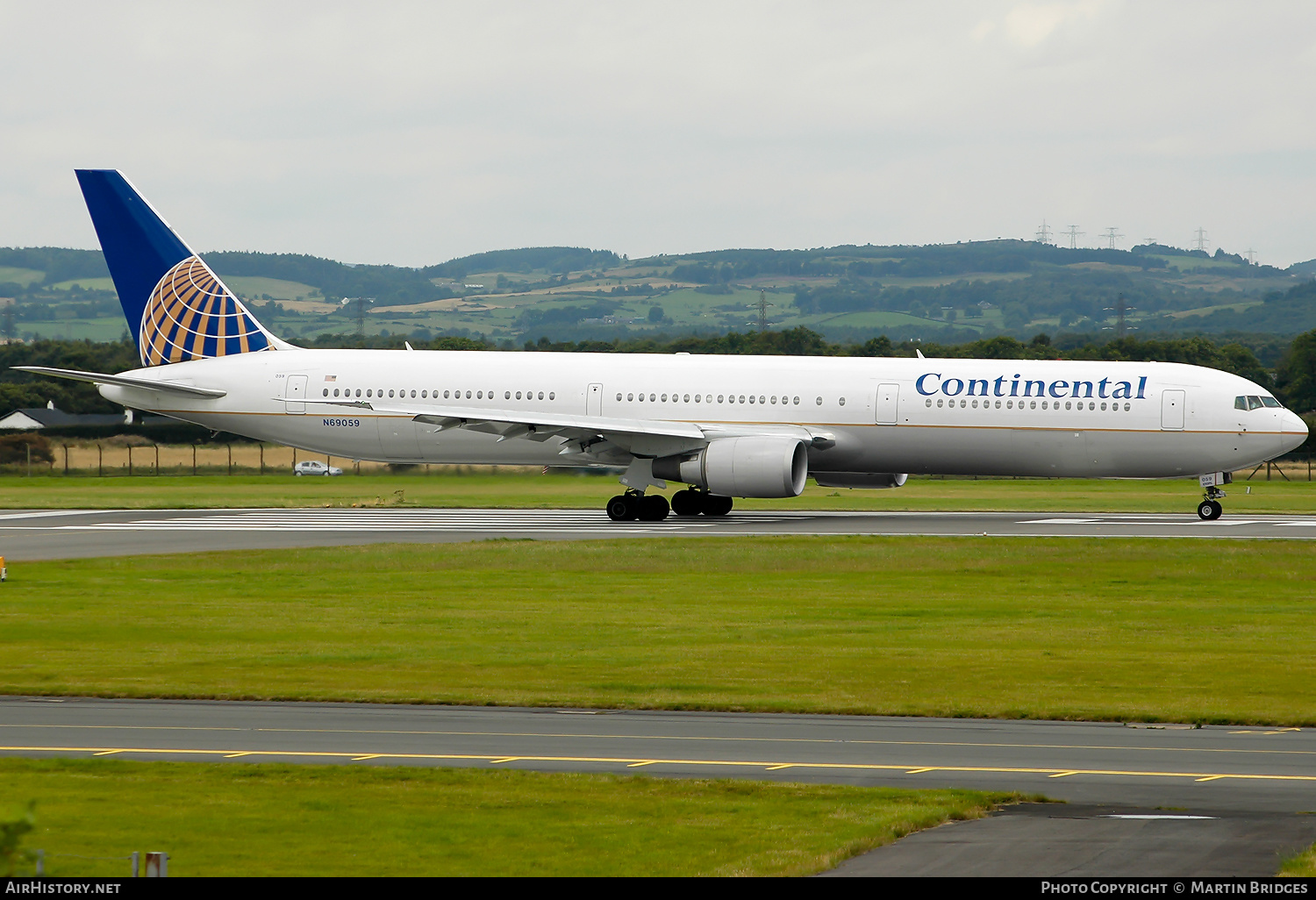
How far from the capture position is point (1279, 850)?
10.1 metres

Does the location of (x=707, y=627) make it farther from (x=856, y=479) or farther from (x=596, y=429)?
(x=856, y=479)

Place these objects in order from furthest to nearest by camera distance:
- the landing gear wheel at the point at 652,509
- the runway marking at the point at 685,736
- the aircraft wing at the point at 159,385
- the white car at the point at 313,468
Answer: the white car at the point at 313,468 → the aircraft wing at the point at 159,385 → the landing gear wheel at the point at 652,509 → the runway marking at the point at 685,736

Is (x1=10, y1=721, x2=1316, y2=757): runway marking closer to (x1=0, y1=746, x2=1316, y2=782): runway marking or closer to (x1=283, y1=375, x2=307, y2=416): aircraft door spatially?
(x1=0, y1=746, x2=1316, y2=782): runway marking

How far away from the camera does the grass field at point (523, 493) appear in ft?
151

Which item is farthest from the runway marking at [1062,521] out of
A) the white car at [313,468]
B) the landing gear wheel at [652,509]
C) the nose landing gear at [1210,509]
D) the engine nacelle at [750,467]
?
the white car at [313,468]

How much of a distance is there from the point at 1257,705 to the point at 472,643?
997 cm

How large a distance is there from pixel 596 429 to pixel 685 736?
25.0 meters

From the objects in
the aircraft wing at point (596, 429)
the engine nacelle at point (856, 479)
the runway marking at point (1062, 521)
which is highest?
the aircraft wing at point (596, 429)

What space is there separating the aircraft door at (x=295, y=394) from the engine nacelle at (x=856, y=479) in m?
15.0

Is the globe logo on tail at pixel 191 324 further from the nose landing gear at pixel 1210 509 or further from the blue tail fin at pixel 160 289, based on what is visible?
the nose landing gear at pixel 1210 509

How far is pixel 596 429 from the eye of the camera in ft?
129

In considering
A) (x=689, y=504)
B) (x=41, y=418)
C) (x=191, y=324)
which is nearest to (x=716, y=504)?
(x=689, y=504)

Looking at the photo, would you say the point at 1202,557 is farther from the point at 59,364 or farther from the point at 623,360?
the point at 59,364

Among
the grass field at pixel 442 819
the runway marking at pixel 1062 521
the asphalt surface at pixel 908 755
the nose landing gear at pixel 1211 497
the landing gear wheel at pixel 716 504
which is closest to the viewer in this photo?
the grass field at pixel 442 819
